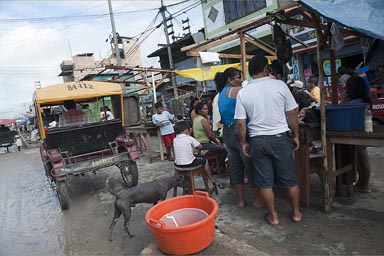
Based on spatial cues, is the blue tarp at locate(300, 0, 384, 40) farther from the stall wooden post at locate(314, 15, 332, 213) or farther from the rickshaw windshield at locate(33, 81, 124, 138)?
the rickshaw windshield at locate(33, 81, 124, 138)

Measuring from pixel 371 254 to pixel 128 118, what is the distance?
11289 millimetres

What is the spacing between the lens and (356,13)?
306 centimetres

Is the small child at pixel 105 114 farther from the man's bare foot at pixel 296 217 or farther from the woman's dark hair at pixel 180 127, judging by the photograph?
the man's bare foot at pixel 296 217

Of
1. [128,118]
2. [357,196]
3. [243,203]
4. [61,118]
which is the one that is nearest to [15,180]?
[61,118]

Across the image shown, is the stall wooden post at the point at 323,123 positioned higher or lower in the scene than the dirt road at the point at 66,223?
higher

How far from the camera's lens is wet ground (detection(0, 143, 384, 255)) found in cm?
300

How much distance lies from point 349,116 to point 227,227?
1.99 meters

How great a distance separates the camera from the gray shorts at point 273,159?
316cm

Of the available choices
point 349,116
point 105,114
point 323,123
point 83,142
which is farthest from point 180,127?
point 105,114

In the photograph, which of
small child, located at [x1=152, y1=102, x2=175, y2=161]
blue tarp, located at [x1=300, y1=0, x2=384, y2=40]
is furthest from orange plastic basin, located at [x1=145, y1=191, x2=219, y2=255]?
small child, located at [x1=152, y1=102, x2=175, y2=161]

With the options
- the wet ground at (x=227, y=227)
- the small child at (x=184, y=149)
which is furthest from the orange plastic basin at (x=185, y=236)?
the small child at (x=184, y=149)

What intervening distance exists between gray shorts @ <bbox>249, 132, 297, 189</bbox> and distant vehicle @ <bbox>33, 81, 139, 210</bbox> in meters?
3.21

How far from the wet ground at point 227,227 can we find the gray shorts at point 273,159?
23.7 inches

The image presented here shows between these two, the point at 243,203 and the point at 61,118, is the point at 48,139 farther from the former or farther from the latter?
the point at 243,203
